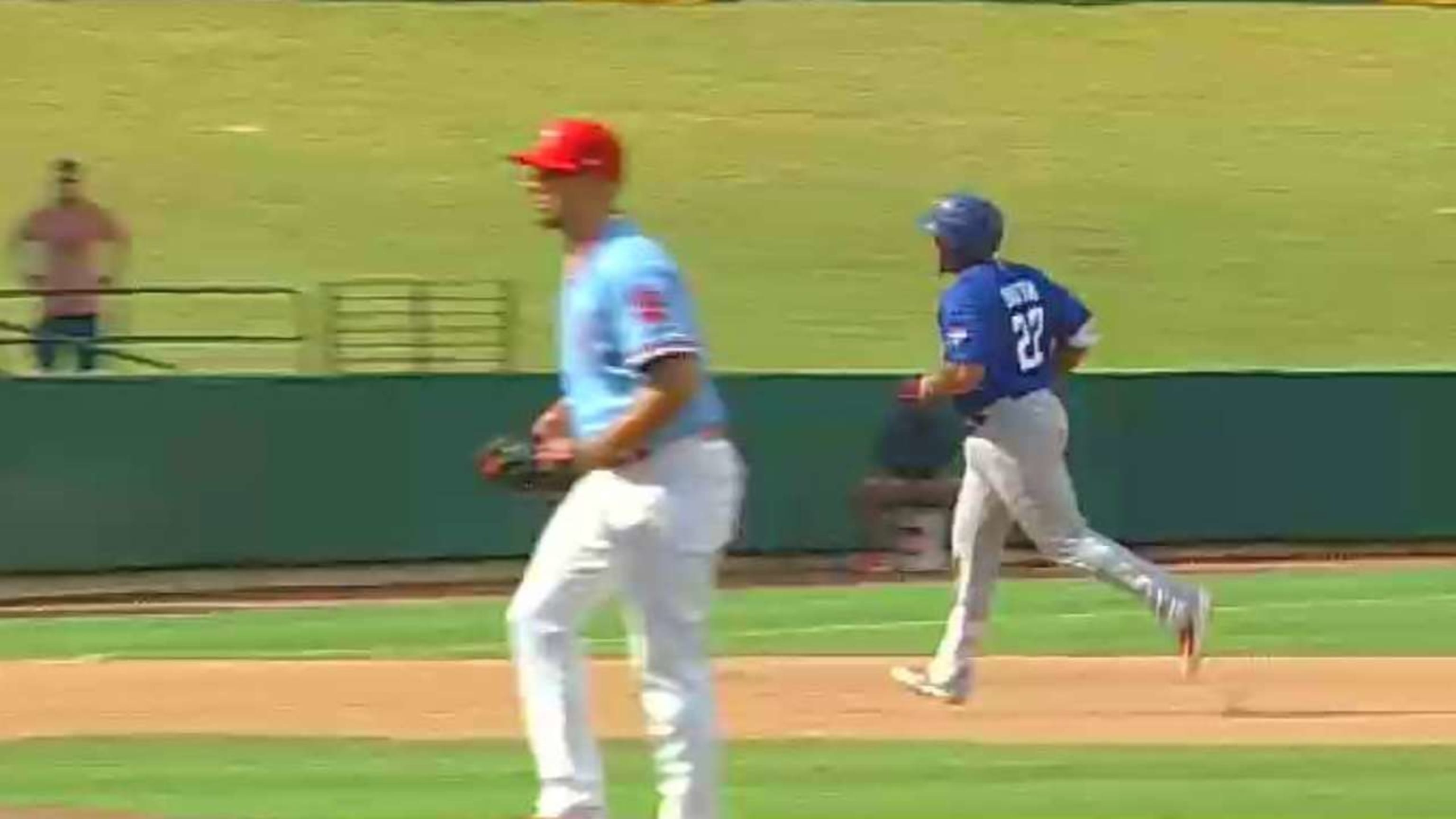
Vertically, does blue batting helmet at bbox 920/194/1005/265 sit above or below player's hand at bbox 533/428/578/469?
above

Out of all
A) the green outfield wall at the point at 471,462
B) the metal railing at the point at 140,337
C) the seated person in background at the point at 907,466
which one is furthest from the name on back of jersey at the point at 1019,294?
the metal railing at the point at 140,337

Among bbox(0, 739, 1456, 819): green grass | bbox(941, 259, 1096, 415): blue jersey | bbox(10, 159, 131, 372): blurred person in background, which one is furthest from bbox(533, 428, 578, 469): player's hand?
bbox(10, 159, 131, 372): blurred person in background

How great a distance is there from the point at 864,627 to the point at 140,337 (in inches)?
309

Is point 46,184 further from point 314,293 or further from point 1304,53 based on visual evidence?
point 1304,53

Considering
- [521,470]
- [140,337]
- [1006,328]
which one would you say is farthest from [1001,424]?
[140,337]

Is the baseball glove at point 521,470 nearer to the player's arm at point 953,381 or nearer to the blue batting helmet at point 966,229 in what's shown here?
the player's arm at point 953,381

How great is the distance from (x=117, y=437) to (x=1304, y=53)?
2617 centimetres

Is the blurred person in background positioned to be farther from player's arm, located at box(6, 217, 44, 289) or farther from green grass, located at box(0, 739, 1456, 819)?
green grass, located at box(0, 739, 1456, 819)

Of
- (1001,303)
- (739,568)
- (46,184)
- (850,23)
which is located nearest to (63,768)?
(1001,303)

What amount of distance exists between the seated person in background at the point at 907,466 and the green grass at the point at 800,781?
369 inches

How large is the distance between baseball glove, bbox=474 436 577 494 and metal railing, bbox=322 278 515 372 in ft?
44.9

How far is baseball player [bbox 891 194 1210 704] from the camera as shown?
12.1 m

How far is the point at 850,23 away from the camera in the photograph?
43.7 m

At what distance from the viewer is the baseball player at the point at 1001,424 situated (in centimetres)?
1209
